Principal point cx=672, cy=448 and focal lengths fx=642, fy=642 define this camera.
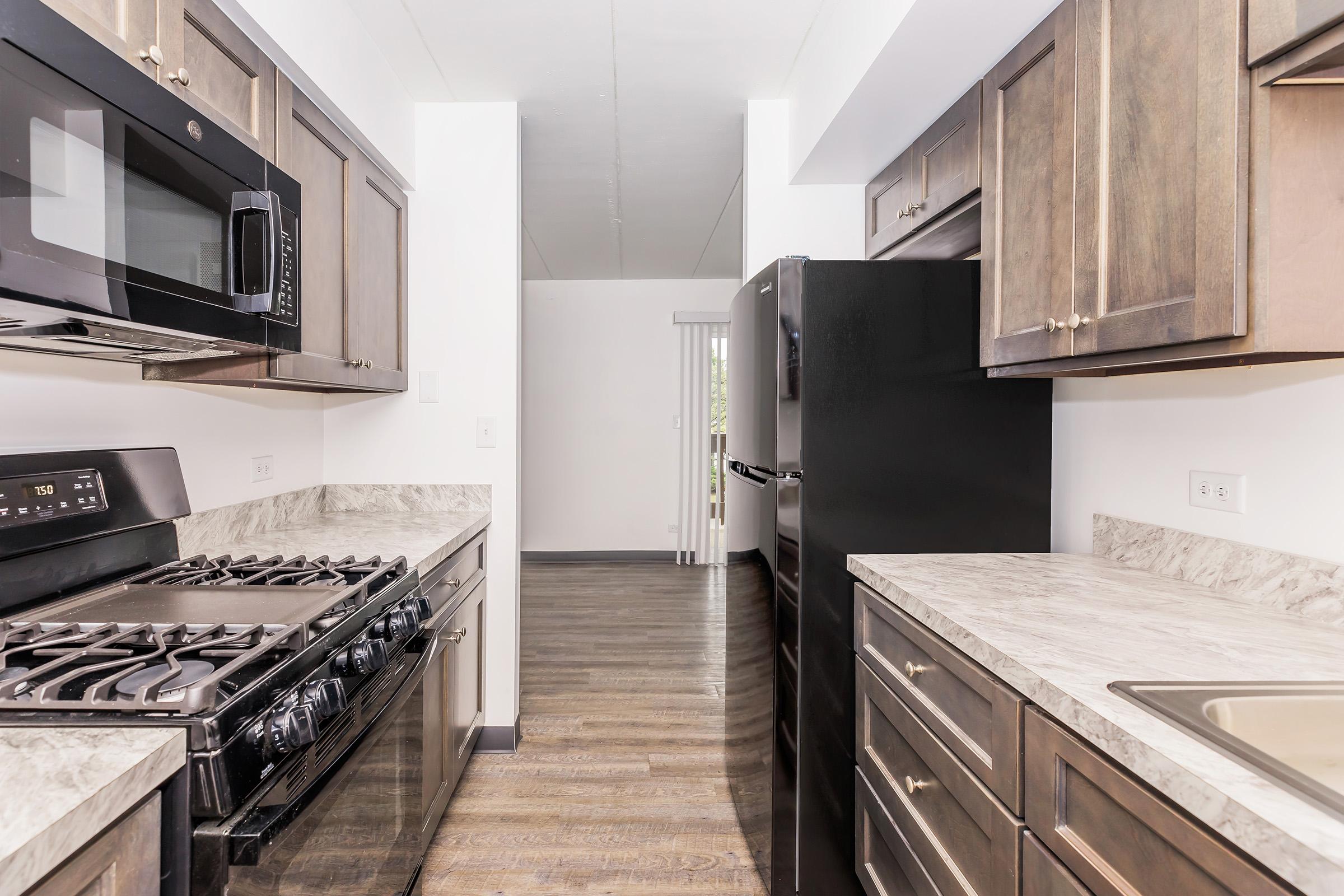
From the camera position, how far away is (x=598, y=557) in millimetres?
5609

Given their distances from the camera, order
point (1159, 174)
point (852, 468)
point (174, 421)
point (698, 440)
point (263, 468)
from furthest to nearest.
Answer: point (698, 440), point (263, 468), point (174, 421), point (852, 468), point (1159, 174)

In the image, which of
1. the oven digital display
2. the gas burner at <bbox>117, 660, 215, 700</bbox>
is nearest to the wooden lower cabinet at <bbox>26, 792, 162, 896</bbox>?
the gas burner at <bbox>117, 660, 215, 700</bbox>

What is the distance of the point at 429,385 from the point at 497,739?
138 cm

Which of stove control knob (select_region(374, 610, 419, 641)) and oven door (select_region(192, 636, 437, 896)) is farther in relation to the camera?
stove control knob (select_region(374, 610, 419, 641))

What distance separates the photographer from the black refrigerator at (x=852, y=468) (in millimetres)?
1579

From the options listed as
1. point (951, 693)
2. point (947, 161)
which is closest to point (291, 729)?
point (951, 693)

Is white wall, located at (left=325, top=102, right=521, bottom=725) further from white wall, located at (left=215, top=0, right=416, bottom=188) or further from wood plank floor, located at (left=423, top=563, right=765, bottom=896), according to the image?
wood plank floor, located at (left=423, top=563, right=765, bottom=896)

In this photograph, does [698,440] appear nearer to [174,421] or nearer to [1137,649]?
[174,421]

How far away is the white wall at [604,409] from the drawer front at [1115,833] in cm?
477

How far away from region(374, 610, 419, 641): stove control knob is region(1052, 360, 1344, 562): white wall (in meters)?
1.64

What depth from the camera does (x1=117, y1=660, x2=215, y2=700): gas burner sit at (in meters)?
0.80

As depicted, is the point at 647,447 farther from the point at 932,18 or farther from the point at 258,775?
the point at 258,775

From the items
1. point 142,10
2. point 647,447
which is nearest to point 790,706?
point 142,10

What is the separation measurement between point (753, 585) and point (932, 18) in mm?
1479
